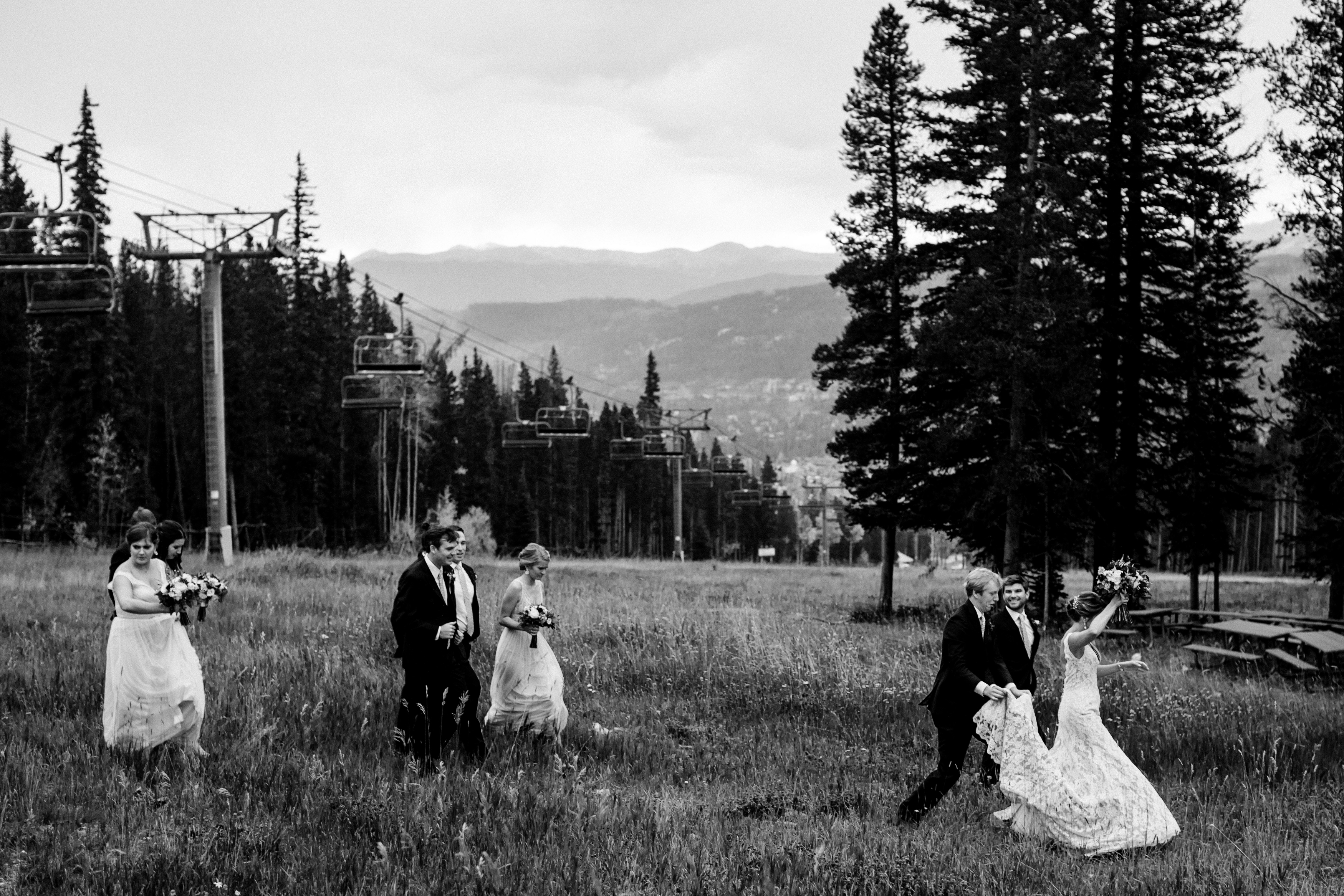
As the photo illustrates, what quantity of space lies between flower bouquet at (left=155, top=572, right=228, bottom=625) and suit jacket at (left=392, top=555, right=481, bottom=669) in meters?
1.40

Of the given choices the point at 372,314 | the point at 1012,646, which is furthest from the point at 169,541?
the point at 372,314

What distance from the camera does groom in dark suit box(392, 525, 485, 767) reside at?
9867 mm

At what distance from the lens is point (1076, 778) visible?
8516mm

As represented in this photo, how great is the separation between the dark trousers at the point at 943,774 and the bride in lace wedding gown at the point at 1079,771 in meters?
0.17

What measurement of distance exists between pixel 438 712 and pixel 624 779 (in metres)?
1.68

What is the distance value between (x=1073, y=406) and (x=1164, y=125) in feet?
27.6

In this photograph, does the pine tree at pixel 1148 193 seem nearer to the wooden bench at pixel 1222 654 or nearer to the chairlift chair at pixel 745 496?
the wooden bench at pixel 1222 654

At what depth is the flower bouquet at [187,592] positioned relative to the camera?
9359 millimetres

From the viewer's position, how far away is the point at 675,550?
208 feet

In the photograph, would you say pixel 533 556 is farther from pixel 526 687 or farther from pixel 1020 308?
pixel 1020 308

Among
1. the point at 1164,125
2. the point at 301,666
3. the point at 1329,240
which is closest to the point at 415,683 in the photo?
the point at 301,666

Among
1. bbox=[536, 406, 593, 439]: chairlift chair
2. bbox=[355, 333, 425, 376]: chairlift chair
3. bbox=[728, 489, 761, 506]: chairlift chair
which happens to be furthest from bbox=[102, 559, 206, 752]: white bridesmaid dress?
bbox=[728, 489, 761, 506]: chairlift chair

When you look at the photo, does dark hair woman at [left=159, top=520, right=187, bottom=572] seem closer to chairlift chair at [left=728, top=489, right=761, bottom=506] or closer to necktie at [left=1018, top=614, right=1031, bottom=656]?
necktie at [left=1018, top=614, right=1031, bottom=656]

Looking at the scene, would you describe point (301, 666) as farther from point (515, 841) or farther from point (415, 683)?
point (515, 841)
